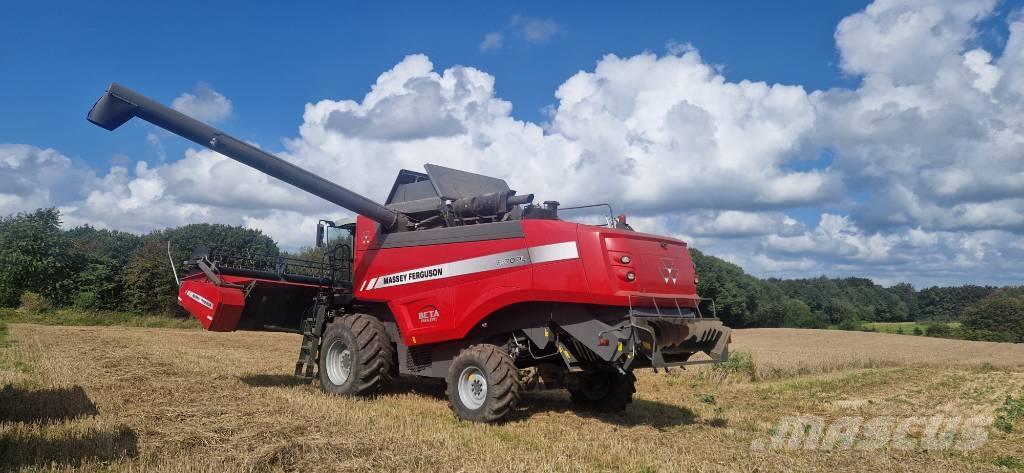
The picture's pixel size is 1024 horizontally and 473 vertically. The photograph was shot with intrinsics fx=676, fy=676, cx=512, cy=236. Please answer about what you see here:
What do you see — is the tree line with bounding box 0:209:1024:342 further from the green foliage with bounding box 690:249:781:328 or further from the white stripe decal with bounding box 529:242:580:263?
the white stripe decal with bounding box 529:242:580:263

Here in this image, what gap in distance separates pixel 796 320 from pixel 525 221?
218 feet

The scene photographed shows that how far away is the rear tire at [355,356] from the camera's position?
10.1m

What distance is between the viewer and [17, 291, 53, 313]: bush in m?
35.4

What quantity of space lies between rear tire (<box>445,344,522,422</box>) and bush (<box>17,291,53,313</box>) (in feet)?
117

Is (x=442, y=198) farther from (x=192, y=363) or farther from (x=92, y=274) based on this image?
(x=92, y=274)

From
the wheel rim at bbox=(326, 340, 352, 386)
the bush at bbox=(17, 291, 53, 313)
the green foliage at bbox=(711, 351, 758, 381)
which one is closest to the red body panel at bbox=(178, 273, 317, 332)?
the wheel rim at bbox=(326, 340, 352, 386)

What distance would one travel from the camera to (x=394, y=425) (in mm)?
7652

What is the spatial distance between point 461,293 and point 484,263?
0.57m

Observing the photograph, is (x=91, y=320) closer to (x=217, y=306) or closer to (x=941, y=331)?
(x=217, y=306)

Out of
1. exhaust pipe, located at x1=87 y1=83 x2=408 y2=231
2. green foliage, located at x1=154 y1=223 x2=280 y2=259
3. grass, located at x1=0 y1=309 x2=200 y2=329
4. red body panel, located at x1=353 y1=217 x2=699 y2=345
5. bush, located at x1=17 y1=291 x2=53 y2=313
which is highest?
green foliage, located at x1=154 y1=223 x2=280 y2=259

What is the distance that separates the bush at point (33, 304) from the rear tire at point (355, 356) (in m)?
32.7

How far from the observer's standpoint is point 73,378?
34.2ft

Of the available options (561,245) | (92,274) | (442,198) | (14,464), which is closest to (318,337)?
(442,198)

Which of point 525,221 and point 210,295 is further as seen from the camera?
point 210,295
